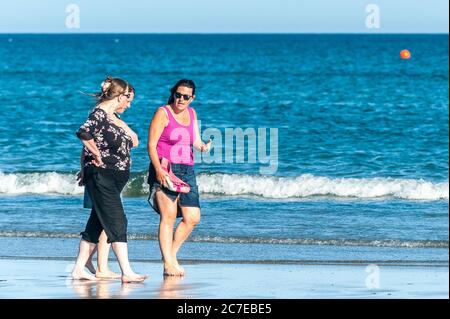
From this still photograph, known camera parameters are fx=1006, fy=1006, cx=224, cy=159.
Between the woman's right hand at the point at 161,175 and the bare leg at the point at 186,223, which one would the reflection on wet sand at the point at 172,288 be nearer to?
the bare leg at the point at 186,223

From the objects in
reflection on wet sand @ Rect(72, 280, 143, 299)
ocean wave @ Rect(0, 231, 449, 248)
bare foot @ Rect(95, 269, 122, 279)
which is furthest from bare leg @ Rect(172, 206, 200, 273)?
ocean wave @ Rect(0, 231, 449, 248)

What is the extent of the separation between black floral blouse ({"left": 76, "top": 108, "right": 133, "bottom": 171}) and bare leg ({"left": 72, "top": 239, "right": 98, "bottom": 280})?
0.63 m

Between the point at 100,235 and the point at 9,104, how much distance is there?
73.3 ft

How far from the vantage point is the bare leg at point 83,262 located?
24.2 feet

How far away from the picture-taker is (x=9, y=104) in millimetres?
29031

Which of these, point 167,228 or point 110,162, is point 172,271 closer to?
point 167,228

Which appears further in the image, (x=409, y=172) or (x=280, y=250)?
(x=409, y=172)

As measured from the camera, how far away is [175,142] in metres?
7.47

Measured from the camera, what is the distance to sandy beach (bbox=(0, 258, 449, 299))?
6766 millimetres

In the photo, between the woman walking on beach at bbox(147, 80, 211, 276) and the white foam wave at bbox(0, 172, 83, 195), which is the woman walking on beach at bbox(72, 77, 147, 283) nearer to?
the woman walking on beach at bbox(147, 80, 211, 276)

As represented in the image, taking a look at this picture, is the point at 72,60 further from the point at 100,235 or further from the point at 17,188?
the point at 100,235
